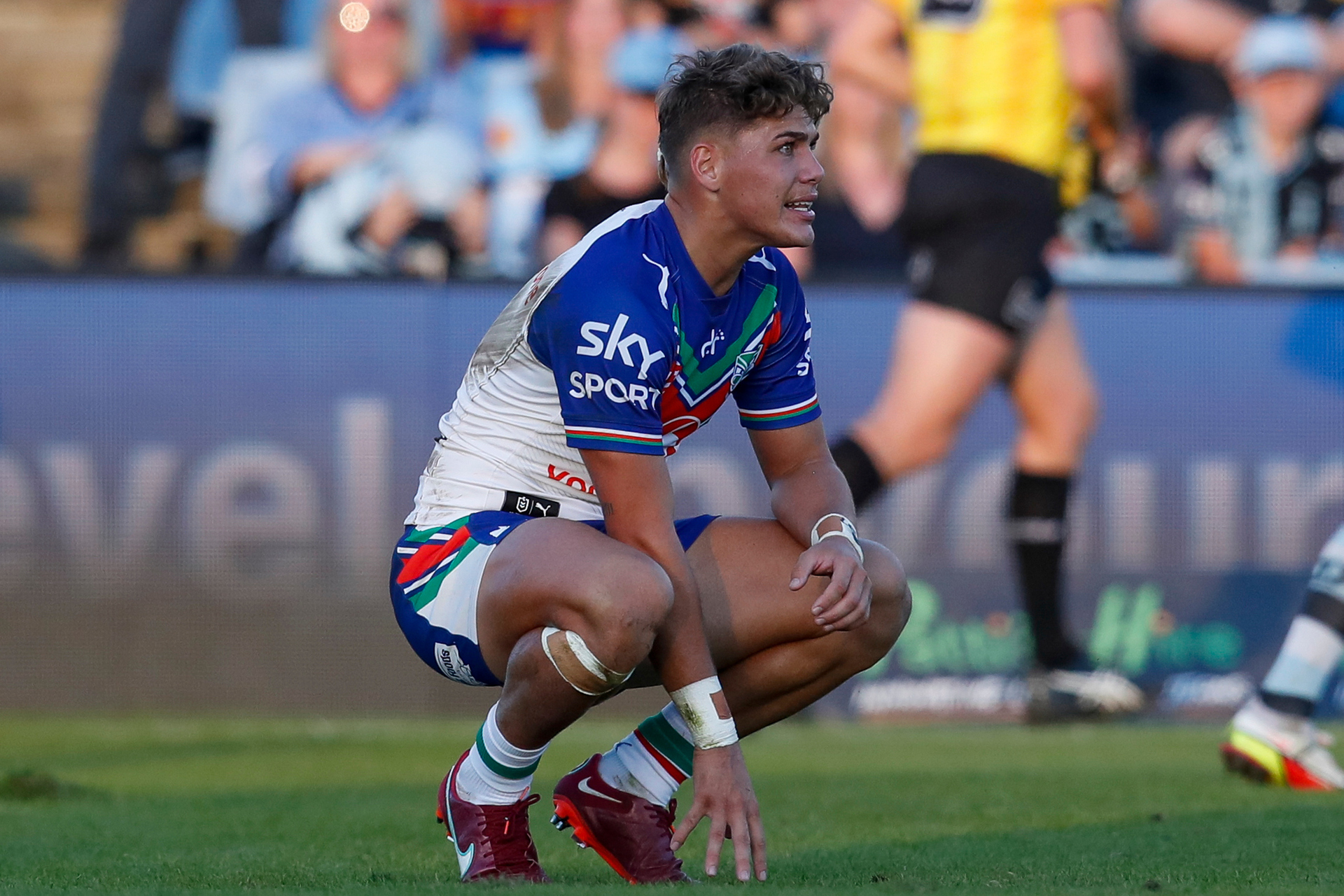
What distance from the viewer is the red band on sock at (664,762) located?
3.45 m

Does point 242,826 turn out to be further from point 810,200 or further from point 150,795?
point 810,200

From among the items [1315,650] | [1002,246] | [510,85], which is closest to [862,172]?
[1002,246]

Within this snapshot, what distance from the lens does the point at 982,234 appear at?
312 inches

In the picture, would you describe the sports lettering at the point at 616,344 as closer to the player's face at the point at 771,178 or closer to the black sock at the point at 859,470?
the player's face at the point at 771,178

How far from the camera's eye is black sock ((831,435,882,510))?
25.2 ft

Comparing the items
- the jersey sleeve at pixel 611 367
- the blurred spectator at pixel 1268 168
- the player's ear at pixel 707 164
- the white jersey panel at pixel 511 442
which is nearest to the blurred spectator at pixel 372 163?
the blurred spectator at pixel 1268 168

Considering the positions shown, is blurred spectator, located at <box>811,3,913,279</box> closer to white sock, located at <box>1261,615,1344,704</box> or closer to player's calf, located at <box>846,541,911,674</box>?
white sock, located at <box>1261,615,1344,704</box>

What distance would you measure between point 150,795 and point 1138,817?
9.30 feet

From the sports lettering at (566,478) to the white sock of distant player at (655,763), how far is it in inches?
18.8

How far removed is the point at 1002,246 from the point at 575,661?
17.2 feet

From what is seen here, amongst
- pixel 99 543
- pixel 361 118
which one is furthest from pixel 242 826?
pixel 361 118

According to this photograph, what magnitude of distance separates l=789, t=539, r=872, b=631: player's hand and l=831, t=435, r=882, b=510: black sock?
4.32 m

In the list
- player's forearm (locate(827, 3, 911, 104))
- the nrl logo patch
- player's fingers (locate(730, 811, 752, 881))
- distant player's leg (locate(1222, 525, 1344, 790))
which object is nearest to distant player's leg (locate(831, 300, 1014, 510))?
player's forearm (locate(827, 3, 911, 104))

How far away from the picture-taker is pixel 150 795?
517 cm
